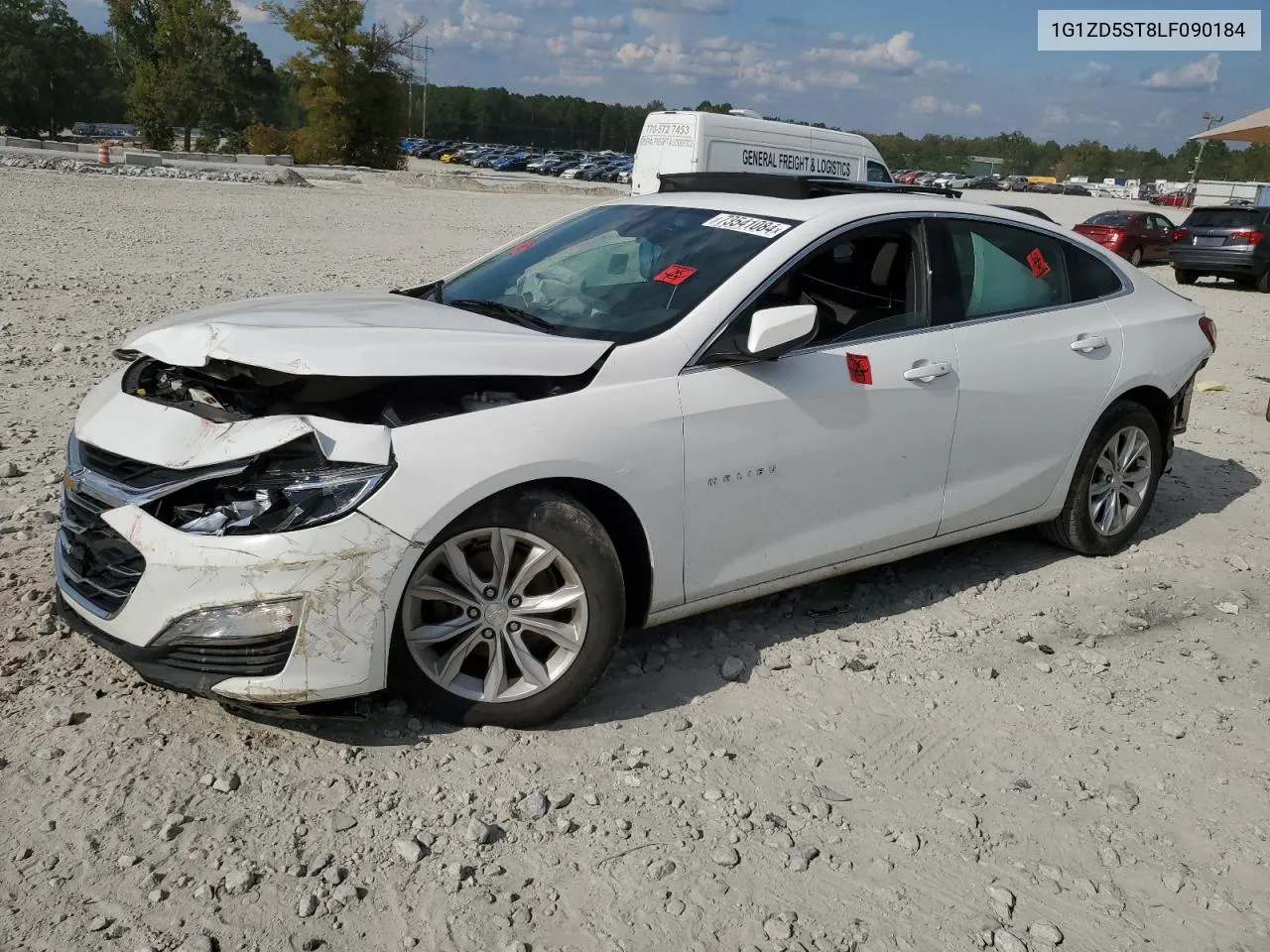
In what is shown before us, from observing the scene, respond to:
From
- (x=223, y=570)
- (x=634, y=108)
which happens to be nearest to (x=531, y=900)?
(x=223, y=570)

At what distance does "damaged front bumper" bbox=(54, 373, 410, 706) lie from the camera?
3.12 meters

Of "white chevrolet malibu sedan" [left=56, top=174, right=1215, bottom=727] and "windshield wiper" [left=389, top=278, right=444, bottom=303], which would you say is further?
"windshield wiper" [left=389, top=278, right=444, bottom=303]

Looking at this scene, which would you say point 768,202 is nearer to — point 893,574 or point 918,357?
point 918,357

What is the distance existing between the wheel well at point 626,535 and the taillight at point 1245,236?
20732 millimetres

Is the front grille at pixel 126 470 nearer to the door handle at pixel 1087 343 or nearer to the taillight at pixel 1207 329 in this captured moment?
the door handle at pixel 1087 343

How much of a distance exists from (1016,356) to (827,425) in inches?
45.7

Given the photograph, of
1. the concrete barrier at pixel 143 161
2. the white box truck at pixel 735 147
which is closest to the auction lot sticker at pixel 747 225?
the white box truck at pixel 735 147

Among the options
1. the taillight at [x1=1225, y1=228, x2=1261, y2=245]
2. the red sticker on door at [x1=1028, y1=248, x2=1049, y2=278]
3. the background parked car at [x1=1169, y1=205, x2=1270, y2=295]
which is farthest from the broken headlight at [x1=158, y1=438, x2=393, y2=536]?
the taillight at [x1=1225, y1=228, x2=1261, y2=245]

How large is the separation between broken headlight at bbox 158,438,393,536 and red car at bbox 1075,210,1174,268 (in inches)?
968

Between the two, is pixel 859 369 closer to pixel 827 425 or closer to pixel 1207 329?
pixel 827 425

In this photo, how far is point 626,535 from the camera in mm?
3770

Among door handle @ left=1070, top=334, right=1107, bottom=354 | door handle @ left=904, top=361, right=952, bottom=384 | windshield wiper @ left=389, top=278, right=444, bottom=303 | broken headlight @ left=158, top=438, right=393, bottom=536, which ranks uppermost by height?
windshield wiper @ left=389, top=278, right=444, bottom=303

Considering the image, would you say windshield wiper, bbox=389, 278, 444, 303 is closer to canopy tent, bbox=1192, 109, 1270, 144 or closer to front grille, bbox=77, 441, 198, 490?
front grille, bbox=77, 441, 198, 490

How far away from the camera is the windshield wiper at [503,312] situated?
409cm
